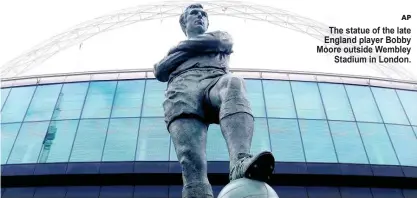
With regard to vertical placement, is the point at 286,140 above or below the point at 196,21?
below

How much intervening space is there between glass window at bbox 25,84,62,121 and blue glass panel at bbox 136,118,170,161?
415 centimetres

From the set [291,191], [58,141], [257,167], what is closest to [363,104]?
[291,191]

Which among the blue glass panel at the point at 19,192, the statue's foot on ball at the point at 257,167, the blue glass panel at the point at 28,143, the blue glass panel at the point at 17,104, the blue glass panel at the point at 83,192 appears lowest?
the blue glass panel at the point at 19,192

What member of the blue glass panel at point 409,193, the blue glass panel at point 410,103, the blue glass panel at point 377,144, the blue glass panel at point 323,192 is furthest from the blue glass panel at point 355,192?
the blue glass panel at point 410,103

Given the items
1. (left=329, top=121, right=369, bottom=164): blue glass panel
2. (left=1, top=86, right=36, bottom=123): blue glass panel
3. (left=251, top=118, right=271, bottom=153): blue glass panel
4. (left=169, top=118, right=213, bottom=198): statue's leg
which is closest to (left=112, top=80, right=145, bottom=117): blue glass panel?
(left=1, top=86, right=36, bottom=123): blue glass panel

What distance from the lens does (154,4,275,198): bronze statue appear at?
173 inches

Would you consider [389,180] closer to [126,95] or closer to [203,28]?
[126,95]

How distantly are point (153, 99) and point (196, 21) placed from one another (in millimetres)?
17563

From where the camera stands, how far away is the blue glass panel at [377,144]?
70.1 feet

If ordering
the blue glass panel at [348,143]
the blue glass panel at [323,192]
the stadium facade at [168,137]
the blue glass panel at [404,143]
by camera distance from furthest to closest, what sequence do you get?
the blue glass panel at [404,143] → the blue glass panel at [348,143] → the stadium facade at [168,137] → the blue glass panel at [323,192]

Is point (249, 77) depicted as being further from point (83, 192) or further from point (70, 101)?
point (83, 192)

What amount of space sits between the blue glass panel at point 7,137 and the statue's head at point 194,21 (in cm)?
1750

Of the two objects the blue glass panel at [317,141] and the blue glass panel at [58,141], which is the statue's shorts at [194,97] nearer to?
the blue glass panel at [317,141]

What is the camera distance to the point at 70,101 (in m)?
23.5
